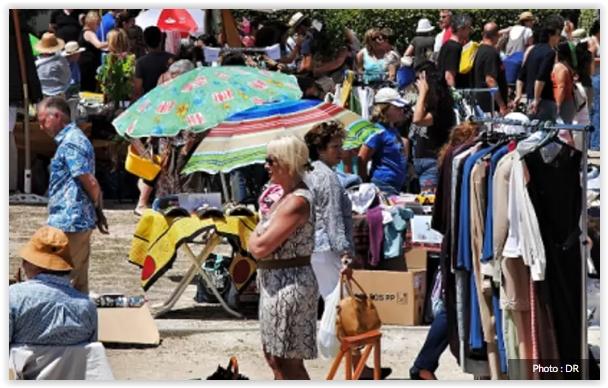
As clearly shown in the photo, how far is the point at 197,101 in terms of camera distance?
1222 centimetres

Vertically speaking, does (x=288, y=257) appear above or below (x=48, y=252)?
below

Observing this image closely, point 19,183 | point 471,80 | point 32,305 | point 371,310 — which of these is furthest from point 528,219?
point 471,80

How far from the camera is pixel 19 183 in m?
16.5

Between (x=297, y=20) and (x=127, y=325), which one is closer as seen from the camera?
(x=127, y=325)

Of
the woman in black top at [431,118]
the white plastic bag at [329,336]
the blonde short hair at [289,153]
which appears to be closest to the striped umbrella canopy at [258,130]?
the woman in black top at [431,118]

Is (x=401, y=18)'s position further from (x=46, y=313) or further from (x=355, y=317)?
(x=46, y=313)

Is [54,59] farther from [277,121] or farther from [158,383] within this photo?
[158,383]

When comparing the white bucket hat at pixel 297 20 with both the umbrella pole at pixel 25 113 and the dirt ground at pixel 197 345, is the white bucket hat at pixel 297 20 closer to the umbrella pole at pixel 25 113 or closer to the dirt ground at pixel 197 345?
the umbrella pole at pixel 25 113

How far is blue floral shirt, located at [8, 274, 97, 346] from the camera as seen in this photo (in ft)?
24.1

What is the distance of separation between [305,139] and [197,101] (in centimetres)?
281

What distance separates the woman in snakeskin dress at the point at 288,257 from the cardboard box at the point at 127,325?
8.12ft

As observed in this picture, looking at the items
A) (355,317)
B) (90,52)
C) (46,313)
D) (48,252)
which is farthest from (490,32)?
(46,313)

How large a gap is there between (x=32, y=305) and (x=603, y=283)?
3320 millimetres

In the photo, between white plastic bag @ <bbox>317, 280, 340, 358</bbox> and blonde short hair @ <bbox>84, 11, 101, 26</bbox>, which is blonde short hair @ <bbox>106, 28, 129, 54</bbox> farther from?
white plastic bag @ <bbox>317, 280, 340, 358</bbox>
